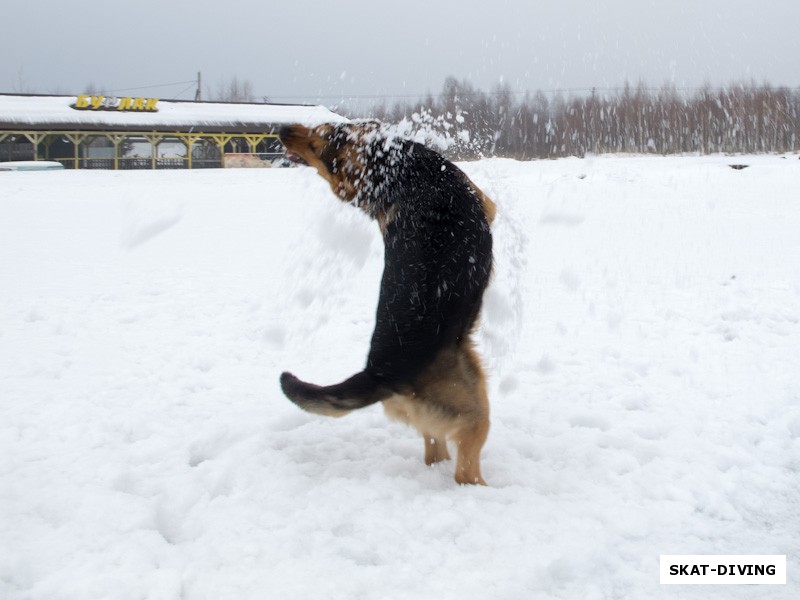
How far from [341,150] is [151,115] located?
4098 centimetres

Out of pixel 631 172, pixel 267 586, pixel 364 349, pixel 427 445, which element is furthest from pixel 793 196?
pixel 267 586

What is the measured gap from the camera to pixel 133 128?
3859cm

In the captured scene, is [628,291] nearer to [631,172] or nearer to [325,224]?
[325,224]

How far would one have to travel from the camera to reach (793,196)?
15.2 metres

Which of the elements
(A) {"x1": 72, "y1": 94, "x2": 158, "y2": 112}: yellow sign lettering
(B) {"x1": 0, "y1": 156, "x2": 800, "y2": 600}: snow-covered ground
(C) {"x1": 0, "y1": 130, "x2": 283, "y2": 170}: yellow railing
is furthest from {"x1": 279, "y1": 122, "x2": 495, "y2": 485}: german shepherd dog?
(A) {"x1": 72, "y1": 94, "x2": 158, "y2": 112}: yellow sign lettering

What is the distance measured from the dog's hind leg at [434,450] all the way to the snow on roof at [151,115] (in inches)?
1315

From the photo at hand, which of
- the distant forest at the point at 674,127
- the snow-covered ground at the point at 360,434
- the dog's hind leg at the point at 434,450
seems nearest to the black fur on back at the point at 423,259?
the dog's hind leg at the point at 434,450

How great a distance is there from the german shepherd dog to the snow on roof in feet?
108

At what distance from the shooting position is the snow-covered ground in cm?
264

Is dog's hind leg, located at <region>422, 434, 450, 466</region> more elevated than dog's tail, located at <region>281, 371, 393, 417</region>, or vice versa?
dog's tail, located at <region>281, 371, 393, 417</region>

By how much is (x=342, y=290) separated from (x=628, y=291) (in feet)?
11.1

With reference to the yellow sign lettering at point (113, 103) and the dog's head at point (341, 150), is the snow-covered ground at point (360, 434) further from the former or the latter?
the yellow sign lettering at point (113, 103)

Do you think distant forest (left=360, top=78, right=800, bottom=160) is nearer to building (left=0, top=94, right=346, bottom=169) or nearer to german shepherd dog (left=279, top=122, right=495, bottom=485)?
building (left=0, top=94, right=346, bottom=169)

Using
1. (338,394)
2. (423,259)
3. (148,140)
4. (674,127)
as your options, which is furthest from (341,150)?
(148,140)
